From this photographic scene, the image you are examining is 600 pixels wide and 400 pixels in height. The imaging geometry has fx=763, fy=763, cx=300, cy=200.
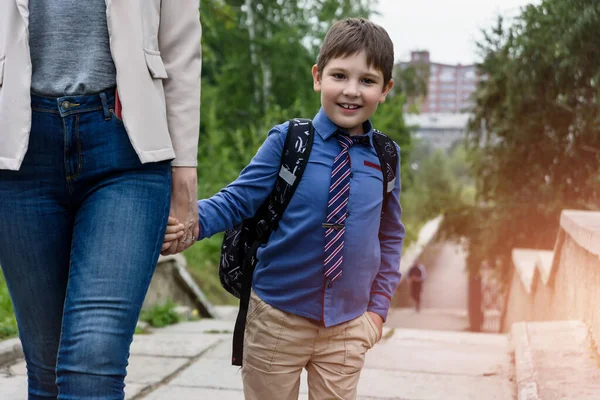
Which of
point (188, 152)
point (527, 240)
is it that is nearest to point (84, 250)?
point (188, 152)

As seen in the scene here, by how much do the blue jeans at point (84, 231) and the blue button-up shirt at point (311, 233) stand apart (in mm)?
509

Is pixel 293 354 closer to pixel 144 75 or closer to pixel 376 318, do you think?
pixel 376 318

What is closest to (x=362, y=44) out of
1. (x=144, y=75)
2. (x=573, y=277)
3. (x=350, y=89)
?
(x=350, y=89)

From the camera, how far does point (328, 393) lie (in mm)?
2346

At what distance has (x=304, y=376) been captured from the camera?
14.8 ft

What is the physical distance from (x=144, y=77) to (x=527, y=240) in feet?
39.9

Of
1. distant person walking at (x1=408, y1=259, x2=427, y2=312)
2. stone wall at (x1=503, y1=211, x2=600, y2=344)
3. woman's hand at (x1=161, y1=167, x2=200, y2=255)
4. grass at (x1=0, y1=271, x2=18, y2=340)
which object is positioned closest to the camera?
woman's hand at (x1=161, y1=167, x2=200, y2=255)

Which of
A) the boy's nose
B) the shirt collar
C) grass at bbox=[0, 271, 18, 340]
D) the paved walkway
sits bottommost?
the paved walkway

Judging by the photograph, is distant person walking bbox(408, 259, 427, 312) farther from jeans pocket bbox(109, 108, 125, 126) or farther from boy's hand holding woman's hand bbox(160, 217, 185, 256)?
jeans pocket bbox(109, 108, 125, 126)

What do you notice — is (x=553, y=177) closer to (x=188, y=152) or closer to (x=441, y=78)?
(x=188, y=152)

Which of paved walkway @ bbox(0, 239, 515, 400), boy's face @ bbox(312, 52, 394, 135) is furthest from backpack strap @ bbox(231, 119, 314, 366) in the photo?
paved walkway @ bbox(0, 239, 515, 400)

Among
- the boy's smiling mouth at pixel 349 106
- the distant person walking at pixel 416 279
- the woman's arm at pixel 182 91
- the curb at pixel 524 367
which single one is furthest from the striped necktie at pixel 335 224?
the distant person walking at pixel 416 279

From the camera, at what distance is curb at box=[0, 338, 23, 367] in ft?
13.4

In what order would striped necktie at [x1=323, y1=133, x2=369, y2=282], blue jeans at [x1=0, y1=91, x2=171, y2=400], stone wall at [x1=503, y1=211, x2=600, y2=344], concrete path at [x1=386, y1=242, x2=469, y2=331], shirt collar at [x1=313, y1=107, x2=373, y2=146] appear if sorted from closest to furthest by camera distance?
1. blue jeans at [x1=0, y1=91, x2=171, y2=400]
2. striped necktie at [x1=323, y1=133, x2=369, y2=282]
3. shirt collar at [x1=313, y1=107, x2=373, y2=146]
4. stone wall at [x1=503, y1=211, x2=600, y2=344]
5. concrete path at [x1=386, y1=242, x2=469, y2=331]
